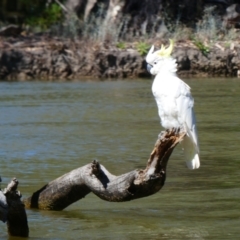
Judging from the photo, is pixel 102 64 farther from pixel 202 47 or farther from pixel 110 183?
pixel 110 183

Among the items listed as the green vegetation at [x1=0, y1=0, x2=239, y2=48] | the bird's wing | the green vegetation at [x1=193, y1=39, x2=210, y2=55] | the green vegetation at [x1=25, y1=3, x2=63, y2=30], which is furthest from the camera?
the green vegetation at [x1=25, y1=3, x2=63, y2=30]

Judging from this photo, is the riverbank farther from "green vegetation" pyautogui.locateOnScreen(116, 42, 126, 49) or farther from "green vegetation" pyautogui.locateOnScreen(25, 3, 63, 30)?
"green vegetation" pyautogui.locateOnScreen(25, 3, 63, 30)

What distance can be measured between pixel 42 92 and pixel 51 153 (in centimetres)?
665

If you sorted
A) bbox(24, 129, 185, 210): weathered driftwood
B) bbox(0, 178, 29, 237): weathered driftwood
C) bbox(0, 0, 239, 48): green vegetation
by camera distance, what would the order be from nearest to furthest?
bbox(0, 178, 29, 237): weathered driftwood → bbox(24, 129, 185, 210): weathered driftwood → bbox(0, 0, 239, 48): green vegetation

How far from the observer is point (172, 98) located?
27.8ft

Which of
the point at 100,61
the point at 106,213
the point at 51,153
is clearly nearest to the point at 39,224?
the point at 106,213

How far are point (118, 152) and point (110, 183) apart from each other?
4373 mm

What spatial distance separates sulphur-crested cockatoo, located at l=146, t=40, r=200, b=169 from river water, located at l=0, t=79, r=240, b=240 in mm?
699

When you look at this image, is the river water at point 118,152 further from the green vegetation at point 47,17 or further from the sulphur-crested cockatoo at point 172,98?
the green vegetation at point 47,17

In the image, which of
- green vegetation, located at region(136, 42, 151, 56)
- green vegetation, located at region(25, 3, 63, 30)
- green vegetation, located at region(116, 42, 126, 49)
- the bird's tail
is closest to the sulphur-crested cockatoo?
the bird's tail

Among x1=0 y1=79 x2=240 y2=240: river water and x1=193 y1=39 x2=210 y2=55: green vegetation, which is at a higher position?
x1=193 y1=39 x2=210 y2=55: green vegetation

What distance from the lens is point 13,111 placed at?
15.6 meters

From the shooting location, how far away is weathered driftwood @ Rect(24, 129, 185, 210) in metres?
7.01

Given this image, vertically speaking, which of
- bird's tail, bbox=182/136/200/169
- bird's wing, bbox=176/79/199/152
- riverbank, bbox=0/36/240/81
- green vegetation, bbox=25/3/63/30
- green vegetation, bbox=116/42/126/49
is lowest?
riverbank, bbox=0/36/240/81
